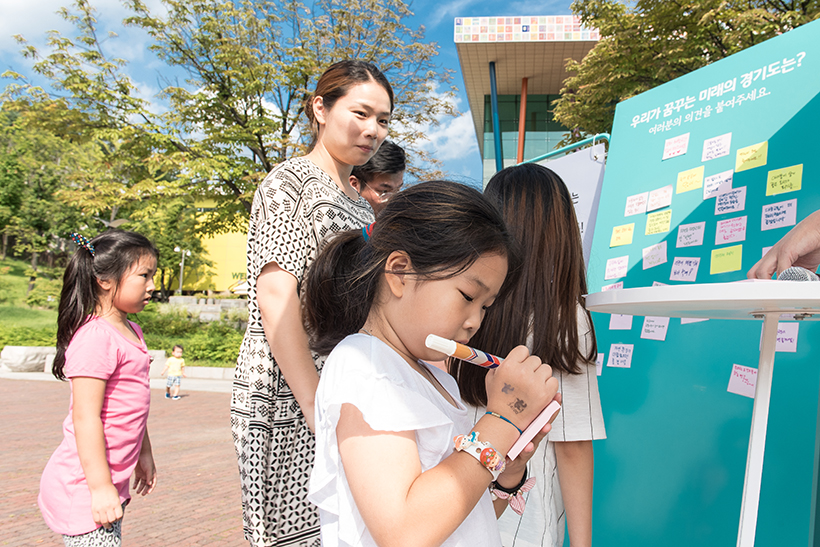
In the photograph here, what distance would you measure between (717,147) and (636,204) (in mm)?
516

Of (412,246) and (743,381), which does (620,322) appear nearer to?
(743,381)

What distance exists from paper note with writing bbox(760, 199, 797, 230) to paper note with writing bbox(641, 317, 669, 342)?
648 mm

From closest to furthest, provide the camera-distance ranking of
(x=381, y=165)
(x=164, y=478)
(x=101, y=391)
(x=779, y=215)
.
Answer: (x=101, y=391) → (x=779, y=215) → (x=381, y=165) → (x=164, y=478)

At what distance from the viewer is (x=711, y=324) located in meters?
2.71

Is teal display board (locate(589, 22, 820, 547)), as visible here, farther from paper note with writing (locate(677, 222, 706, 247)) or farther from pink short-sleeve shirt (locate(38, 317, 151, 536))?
pink short-sleeve shirt (locate(38, 317, 151, 536))

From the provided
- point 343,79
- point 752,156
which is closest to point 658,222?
point 752,156

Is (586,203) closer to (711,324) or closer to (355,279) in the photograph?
(711,324)

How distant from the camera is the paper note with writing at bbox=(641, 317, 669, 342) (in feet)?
9.46

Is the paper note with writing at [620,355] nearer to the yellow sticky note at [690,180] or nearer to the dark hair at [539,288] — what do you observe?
the yellow sticky note at [690,180]

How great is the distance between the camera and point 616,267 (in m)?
3.26

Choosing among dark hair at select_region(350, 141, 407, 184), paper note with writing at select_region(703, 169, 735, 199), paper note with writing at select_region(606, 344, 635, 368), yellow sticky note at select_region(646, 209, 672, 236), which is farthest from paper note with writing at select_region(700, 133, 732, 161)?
dark hair at select_region(350, 141, 407, 184)

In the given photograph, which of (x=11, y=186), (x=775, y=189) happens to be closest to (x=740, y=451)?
(x=775, y=189)

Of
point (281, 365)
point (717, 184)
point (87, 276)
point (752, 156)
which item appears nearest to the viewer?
point (281, 365)

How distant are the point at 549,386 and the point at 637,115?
2.94 m
